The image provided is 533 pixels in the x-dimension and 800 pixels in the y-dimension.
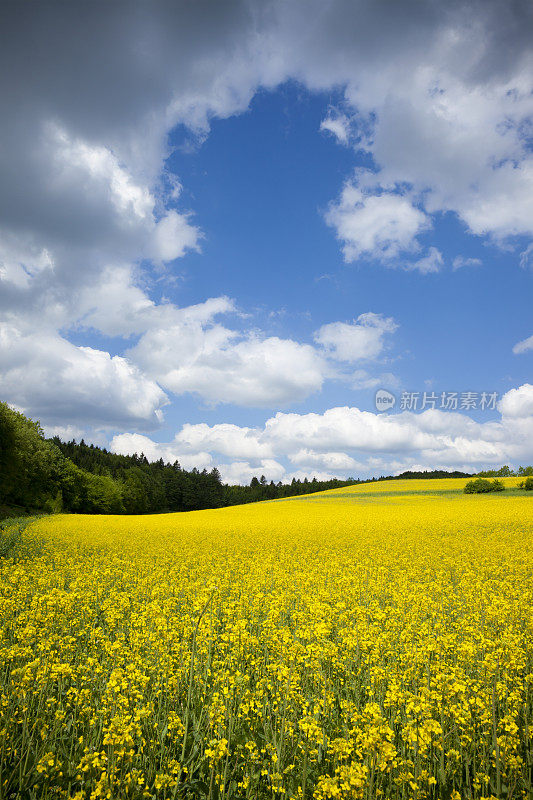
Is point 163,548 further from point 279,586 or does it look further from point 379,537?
point 379,537

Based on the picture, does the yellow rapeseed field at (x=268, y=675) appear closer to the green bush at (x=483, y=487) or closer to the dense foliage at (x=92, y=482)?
the dense foliage at (x=92, y=482)

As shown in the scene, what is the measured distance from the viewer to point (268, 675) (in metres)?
6.17

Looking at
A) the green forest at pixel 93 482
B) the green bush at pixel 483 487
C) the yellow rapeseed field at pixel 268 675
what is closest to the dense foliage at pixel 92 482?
the green forest at pixel 93 482

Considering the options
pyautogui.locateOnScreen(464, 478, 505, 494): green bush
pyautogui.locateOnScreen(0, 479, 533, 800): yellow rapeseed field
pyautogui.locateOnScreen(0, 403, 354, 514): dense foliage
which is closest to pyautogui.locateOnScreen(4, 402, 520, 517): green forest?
pyautogui.locateOnScreen(0, 403, 354, 514): dense foliage

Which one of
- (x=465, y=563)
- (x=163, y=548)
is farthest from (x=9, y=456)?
(x=465, y=563)

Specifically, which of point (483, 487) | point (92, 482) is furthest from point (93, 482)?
point (483, 487)

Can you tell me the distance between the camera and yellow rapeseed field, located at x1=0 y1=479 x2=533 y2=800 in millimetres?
3830

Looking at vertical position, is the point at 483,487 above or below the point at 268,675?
below

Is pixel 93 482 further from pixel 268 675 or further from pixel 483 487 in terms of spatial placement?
pixel 268 675


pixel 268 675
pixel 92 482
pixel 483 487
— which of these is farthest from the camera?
pixel 92 482

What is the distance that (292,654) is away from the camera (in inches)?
186

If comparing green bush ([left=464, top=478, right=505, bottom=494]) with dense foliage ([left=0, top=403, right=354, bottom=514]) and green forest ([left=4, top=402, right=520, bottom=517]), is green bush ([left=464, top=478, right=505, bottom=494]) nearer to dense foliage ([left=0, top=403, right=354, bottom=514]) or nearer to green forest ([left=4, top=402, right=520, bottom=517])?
green forest ([left=4, top=402, right=520, bottom=517])

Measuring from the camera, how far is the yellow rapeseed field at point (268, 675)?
3830 millimetres

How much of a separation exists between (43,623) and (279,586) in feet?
18.8
